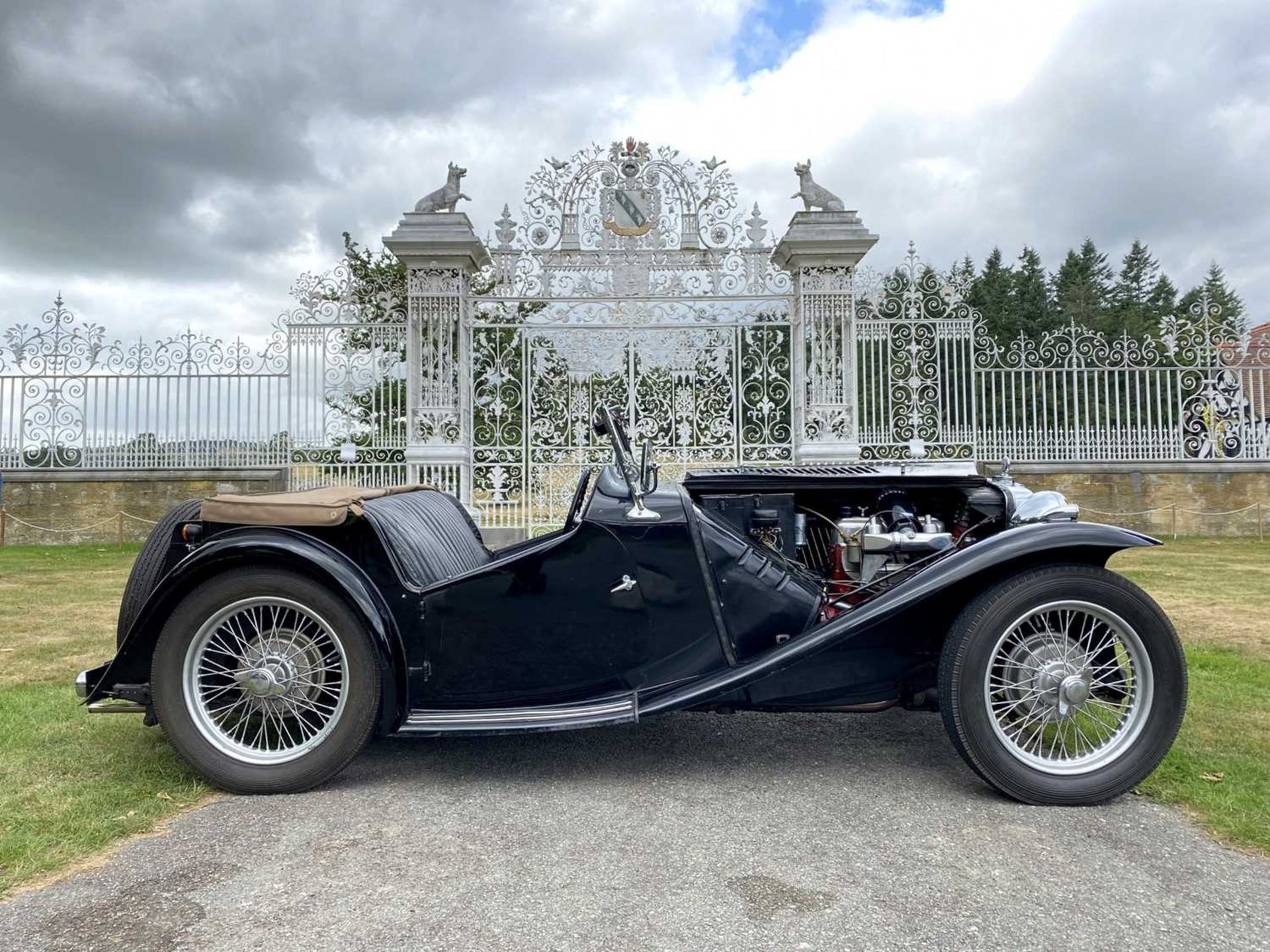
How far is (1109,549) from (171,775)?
10.9 feet

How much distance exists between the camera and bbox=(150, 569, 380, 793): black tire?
267 cm

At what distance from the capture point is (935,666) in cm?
279

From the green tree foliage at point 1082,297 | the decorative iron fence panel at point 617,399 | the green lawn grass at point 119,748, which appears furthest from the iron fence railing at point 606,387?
the green tree foliage at point 1082,297

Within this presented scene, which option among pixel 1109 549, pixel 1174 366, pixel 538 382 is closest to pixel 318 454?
pixel 538 382

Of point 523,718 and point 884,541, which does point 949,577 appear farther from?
point 523,718

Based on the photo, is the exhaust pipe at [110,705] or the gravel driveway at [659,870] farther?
the exhaust pipe at [110,705]

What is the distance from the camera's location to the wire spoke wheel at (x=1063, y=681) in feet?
8.48

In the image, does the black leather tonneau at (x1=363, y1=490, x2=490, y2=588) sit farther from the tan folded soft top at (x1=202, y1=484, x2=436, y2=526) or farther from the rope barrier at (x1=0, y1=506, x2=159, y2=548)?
the rope barrier at (x1=0, y1=506, x2=159, y2=548)

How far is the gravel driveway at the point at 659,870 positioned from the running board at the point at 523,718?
0.23 m

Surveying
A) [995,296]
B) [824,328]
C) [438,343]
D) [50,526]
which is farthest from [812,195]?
[995,296]

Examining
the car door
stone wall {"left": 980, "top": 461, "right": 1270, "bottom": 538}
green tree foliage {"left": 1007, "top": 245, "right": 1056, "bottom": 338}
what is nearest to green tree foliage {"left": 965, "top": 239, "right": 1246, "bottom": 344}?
green tree foliage {"left": 1007, "top": 245, "right": 1056, "bottom": 338}

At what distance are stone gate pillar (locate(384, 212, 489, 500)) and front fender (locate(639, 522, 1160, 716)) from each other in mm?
7462

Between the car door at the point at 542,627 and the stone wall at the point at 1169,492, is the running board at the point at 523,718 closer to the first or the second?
the car door at the point at 542,627

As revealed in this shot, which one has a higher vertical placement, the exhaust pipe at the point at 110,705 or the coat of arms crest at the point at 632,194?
the coat of arms crest at the point at 632,194
